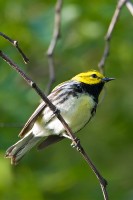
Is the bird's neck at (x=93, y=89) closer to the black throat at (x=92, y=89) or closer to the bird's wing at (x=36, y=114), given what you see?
the black throat at (x=92, y=89)

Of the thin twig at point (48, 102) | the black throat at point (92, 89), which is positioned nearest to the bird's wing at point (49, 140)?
the black throat at point (92, 89)

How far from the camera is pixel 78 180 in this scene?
571 cm

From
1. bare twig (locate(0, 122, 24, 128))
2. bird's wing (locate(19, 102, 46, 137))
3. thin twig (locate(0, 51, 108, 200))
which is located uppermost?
bare twig (locate(0, 122, 24, 128))

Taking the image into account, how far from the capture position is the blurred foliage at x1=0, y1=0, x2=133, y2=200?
5762mm

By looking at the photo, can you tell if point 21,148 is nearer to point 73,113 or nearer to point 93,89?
point 73,113

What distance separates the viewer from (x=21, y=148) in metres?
5.18

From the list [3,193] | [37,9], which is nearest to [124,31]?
[37,9]

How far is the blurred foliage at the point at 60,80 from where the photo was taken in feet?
18.9

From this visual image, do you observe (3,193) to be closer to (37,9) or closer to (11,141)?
(11,141)

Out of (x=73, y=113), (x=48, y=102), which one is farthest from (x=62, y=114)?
(x=48, y=102)

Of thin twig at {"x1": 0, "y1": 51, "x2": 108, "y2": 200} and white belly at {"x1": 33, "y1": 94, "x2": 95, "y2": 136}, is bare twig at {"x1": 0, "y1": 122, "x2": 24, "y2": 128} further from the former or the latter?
thin twig at {"x1": 0, "y1": 51, "x2": 108, "y2": 200}

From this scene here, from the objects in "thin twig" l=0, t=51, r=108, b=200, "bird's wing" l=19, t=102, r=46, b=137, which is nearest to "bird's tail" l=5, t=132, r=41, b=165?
"bird's wing" l=19, t=102, r=46, b=137

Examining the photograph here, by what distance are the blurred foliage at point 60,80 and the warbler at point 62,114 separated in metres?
0.17

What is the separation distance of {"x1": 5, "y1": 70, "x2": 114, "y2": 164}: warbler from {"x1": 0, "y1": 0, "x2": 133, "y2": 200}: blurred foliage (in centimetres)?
17
